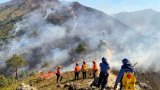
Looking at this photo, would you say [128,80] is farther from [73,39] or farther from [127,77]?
[73,39]

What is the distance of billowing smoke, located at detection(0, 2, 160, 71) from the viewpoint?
76438 millimetres

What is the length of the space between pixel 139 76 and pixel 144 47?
29.4 m

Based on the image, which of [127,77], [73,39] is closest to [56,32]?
[73,39]

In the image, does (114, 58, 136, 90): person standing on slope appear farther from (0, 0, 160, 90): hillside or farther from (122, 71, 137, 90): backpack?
(0, 0, 160, 90): hillside

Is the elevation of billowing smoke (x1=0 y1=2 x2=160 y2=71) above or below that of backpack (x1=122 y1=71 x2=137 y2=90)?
below

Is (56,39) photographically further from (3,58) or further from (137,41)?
(137,41)

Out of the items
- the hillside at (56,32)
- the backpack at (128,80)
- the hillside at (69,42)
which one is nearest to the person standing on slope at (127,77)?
the backpack at (128,80)

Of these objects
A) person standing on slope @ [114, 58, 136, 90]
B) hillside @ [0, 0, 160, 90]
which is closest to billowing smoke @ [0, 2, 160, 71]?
hillside @ [0, 0, 160, 90]

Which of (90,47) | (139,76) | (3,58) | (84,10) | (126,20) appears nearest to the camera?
(139,76)

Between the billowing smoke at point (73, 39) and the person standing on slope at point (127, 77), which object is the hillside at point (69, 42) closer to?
the billowing smoke at point (73, 39)

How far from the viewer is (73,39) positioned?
10112cm

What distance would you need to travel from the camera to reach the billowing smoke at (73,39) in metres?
76.4

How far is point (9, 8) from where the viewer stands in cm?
19125

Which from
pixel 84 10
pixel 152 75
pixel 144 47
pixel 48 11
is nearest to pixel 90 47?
pixel 144 47
